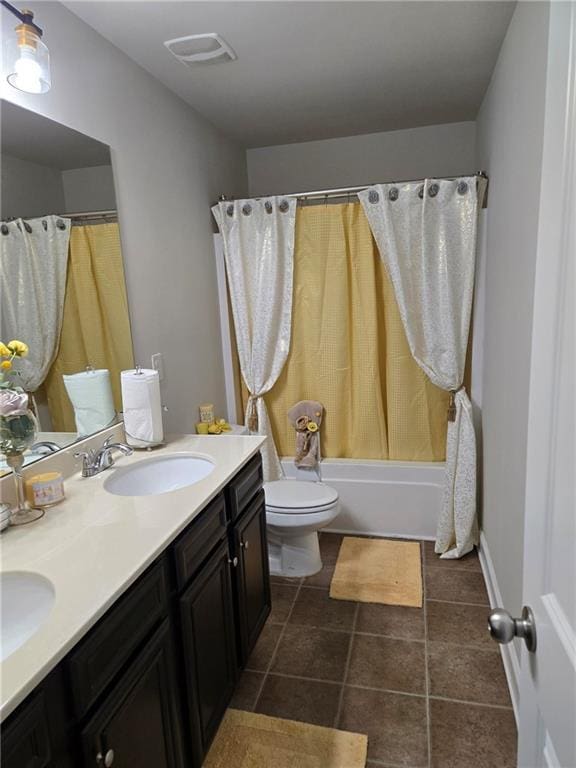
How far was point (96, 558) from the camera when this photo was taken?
109cm

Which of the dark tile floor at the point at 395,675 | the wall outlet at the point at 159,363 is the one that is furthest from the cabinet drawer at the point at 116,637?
the wall outlet at the point at 159,363

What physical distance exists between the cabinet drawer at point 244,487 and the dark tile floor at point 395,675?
71cm

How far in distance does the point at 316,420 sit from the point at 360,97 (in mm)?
1826

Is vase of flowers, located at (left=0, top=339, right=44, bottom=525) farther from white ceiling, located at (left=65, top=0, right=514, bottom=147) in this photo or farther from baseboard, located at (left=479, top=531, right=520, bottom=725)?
baseboard, located at (left=479, top=531, right=520, bottom=725)

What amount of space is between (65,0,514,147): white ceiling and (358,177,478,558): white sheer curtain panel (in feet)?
1.67

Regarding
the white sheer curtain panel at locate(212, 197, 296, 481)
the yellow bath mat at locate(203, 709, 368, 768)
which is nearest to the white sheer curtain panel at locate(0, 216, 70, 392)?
the white sheer curtain panel at locate(212, 197, 296, 481)

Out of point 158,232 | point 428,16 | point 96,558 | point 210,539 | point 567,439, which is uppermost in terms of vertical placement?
point 428,16

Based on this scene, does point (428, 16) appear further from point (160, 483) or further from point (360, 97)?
point (160, 483)

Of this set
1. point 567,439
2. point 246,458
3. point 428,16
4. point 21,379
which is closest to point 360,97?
point 428,16

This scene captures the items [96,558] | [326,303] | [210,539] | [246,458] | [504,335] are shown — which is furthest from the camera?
[326,303]

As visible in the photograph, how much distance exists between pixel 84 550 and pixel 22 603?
158mm

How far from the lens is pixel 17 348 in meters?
1.42

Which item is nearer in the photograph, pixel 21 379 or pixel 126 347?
pixel 21 379

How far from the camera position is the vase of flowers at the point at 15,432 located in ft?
4.25
